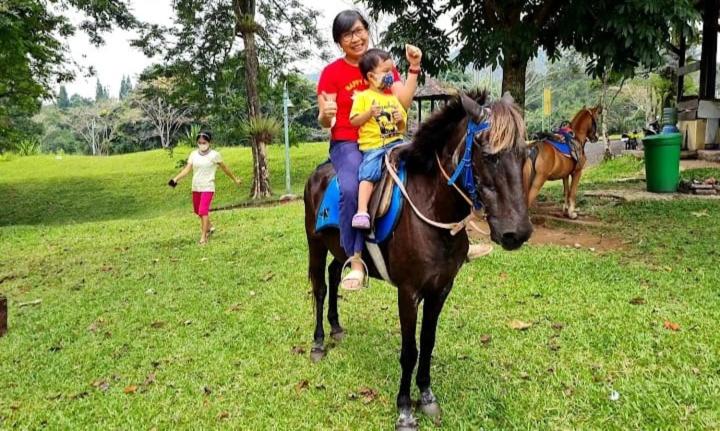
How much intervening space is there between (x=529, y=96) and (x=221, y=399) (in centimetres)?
5740

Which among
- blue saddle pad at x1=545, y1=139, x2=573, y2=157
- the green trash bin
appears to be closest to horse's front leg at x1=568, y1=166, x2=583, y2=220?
blue saddle pad at x1=545, y1=139, x2=573, y2=157

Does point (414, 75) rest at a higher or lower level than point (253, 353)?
higher

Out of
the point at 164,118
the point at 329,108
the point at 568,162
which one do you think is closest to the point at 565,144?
the point at 568,162

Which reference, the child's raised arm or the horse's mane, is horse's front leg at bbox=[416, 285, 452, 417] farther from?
the child's raised arm

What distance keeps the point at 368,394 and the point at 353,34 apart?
2.46m

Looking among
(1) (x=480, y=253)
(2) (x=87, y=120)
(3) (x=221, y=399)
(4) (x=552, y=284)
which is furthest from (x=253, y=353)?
(2) (x=87, y=120)

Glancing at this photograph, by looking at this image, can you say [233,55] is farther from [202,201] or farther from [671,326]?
[671,326]

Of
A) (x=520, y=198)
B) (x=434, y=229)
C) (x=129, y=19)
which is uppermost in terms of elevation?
(x=129, y=19)

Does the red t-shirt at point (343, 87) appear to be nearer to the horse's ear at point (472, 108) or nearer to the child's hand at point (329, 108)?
the child's hand at point (329, 108)

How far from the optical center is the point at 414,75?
10.2 ft

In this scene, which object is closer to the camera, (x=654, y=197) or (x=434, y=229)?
(x=434, y=229)

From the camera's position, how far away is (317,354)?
4.21m

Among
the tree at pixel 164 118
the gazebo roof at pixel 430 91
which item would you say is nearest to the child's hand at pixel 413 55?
the gazebo roof at pixel 430 91

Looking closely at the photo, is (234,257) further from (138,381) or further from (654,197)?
(654,197)
